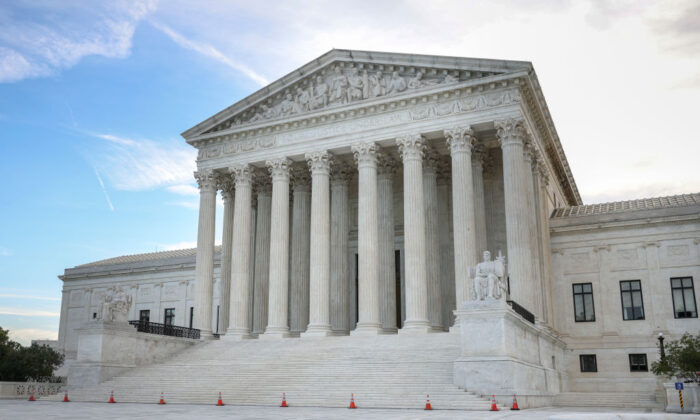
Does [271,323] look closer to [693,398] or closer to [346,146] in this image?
[346,146]

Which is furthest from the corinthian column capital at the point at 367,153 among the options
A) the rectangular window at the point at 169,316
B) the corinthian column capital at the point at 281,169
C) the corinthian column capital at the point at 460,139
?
the rectangular window at the point at 169,316

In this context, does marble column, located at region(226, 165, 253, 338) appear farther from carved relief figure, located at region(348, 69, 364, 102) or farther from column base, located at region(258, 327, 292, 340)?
carved relief figure, located at region(348, 69, 364, 102)

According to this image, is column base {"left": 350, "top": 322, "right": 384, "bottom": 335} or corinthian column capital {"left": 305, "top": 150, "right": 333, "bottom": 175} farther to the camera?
corinthian column capital {"left": 305, "top": 150, "right": 333, "bottom": 175}

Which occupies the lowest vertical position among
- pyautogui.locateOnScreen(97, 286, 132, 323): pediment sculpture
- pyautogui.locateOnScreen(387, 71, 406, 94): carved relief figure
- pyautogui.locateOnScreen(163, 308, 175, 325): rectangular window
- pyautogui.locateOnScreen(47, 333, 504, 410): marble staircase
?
pyautogui.locateOnScreen(47, 333, 504, 410): marble staircase

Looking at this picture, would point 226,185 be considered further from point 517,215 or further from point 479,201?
point 517,215

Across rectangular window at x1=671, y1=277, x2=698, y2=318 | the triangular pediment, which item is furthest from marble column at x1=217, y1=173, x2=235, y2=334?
rectangular window at x1=671, y1=277, x2=698, y2=318

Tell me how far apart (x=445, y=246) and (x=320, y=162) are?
10.1 meters

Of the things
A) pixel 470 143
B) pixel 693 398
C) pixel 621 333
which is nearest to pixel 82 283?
pixel 470 143

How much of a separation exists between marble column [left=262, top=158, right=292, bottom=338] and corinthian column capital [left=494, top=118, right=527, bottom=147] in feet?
45.6

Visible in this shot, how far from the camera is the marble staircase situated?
26188mm

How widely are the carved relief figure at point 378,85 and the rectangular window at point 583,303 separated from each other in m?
17.7

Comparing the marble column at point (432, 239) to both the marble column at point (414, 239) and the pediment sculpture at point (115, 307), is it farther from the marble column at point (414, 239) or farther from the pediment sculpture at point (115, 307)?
the pediment sculpture at point (115, 307)

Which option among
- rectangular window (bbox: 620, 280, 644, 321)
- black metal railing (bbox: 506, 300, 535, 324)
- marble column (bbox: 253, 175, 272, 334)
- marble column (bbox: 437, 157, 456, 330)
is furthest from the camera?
marble column (bbox: 253, 175, 272, 334)

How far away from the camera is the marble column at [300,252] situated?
44.0 m
